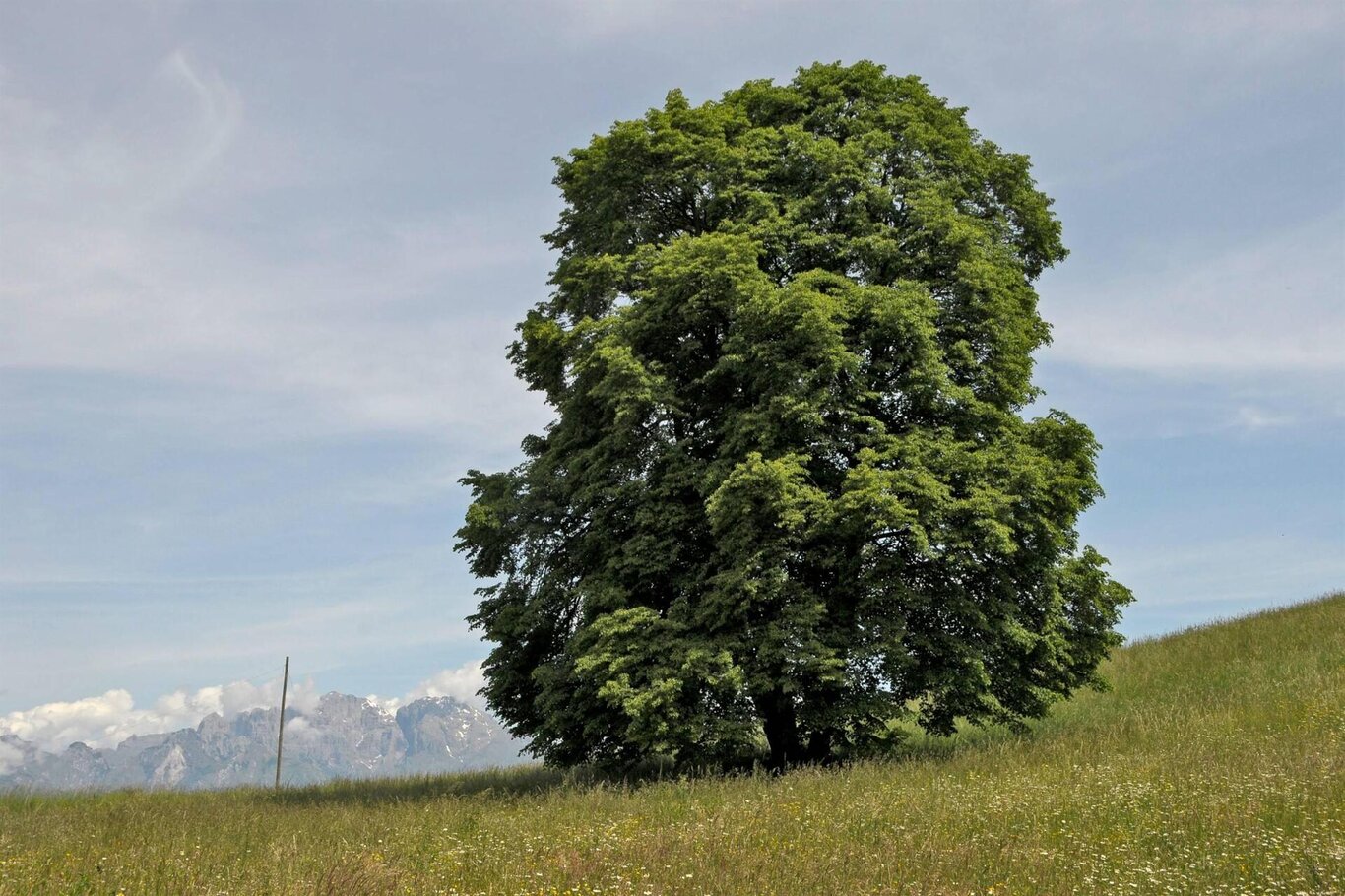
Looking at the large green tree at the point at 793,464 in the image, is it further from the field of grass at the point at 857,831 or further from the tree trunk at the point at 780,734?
the field of grass at the point at 857,831

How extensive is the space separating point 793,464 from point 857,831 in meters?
8.18

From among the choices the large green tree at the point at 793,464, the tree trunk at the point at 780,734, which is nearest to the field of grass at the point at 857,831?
the large green tree at the point at 793,464

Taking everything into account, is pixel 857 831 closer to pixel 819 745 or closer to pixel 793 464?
pixel 793 464

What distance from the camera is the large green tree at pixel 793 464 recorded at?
17438 mm

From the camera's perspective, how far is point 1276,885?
764 cm

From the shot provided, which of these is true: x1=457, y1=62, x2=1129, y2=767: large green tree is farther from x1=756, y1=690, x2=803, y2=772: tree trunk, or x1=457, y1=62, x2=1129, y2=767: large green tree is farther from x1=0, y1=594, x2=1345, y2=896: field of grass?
x1=0, y1=594, x2=1345, y2=896: field of grass

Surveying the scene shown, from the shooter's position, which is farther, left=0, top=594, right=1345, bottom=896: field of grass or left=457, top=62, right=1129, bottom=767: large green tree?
left=457, top=62, right=1129, bottom=767: large green tree

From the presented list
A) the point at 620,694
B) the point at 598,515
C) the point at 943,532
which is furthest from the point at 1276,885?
the point at 598,515

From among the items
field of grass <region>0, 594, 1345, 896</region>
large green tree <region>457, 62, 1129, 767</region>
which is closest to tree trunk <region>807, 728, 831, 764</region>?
large green tree <region>457, 62, 1129, 767</region>

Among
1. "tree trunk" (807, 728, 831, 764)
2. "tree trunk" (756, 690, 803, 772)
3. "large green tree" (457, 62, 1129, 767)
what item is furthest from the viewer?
"tree trunk" (807, 728, 831, 764)

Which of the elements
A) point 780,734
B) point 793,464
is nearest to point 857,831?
point 793,464

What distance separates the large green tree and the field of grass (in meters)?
1.92

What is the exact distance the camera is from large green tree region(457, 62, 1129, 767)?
17.4m

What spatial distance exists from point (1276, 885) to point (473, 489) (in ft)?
61.1
